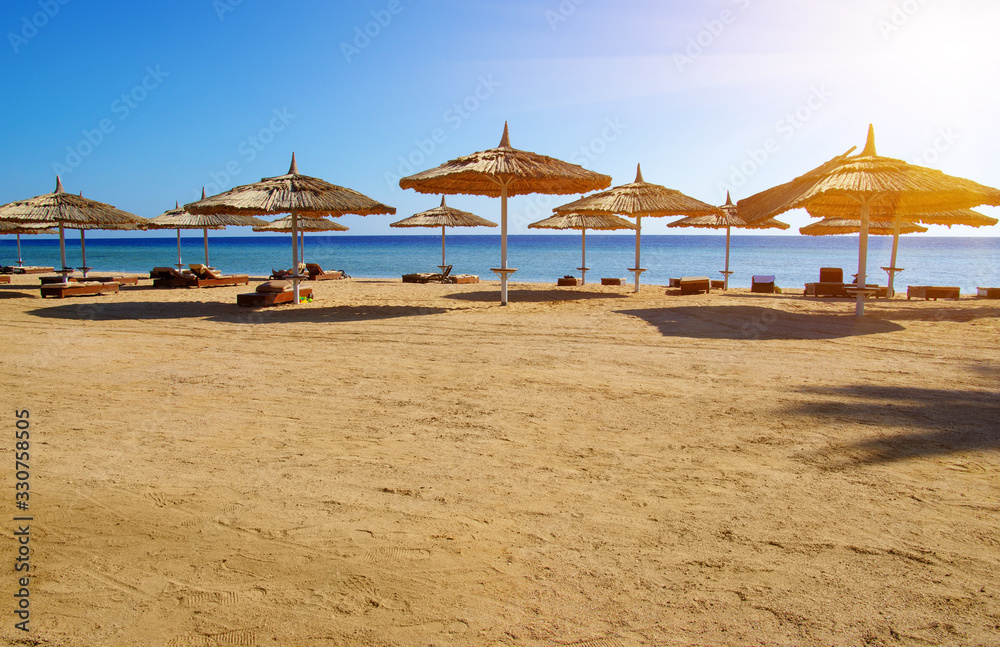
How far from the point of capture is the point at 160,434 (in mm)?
3617

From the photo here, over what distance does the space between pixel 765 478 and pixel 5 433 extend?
4.56 meters

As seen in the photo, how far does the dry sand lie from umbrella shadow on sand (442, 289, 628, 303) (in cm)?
620

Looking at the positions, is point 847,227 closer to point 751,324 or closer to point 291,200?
point 751,324

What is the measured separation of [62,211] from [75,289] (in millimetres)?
2149

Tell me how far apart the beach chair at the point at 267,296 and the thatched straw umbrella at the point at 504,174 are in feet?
10.1

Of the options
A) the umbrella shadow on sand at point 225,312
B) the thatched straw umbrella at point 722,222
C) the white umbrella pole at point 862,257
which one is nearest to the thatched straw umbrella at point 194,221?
the umbrella shadow on sand at point 225,312

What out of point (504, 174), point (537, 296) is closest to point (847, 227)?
point (537, 296)

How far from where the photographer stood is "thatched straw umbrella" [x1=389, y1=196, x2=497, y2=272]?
1880cm

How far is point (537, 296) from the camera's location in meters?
12.9

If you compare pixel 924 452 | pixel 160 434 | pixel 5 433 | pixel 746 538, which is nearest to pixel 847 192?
pixel 924 452

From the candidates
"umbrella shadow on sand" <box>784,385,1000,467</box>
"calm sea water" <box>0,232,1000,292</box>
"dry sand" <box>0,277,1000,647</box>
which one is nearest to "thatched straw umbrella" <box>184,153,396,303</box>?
"dry sand" <box>0,277,1000,647</box>

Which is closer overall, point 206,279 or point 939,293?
Answer: point 939,293

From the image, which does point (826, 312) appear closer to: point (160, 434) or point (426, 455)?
point (426, 455)

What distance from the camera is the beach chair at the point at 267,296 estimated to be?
34.5 feet
